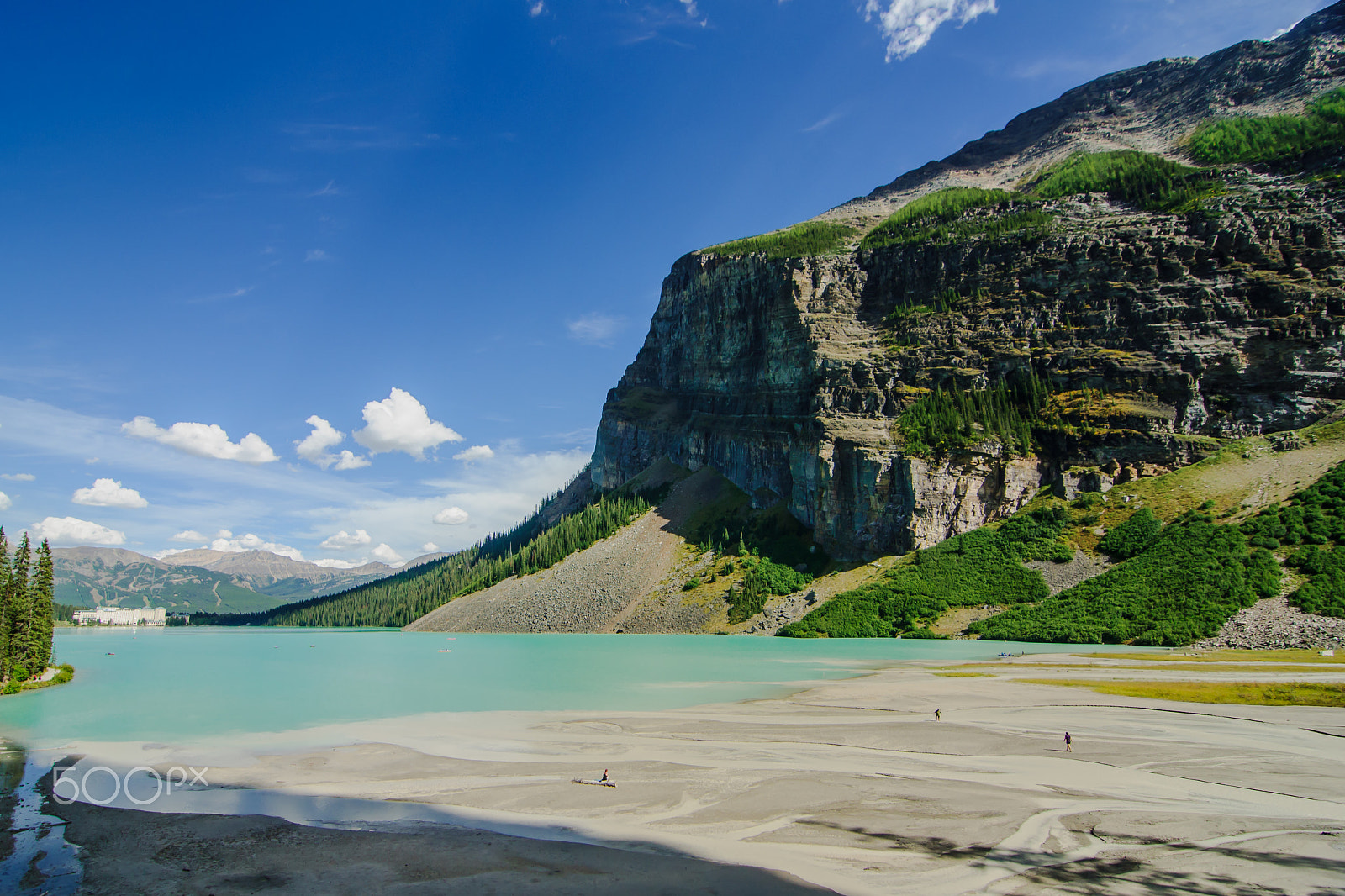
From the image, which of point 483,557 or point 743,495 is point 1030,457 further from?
point 483,557

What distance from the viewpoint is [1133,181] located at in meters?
120

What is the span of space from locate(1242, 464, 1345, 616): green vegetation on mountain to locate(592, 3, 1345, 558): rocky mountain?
2342 centimetres

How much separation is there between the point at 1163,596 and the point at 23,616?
86.1 meters

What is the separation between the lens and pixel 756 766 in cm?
1778

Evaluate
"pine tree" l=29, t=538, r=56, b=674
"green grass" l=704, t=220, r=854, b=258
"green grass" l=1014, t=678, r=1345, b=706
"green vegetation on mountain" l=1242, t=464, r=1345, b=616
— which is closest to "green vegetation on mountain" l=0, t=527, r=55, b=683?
"pine tree" l=29, t=538, r=56, b=674

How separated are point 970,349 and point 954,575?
43.4 metres

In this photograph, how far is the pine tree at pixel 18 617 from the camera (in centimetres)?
3744

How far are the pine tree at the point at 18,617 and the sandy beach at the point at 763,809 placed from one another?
23.7 m

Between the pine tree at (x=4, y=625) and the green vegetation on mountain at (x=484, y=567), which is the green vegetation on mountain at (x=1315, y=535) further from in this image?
the green vegetation on mountain at (x=484, y=567)

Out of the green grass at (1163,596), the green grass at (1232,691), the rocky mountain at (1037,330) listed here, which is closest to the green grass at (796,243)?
the rocky mountain at (1037,330)

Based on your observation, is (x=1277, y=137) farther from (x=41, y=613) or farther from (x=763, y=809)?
(x=41, y=613)

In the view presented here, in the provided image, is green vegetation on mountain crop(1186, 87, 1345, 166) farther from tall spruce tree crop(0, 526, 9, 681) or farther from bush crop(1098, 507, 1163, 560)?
tall spruce tree crop(0, 526, 9, 681)

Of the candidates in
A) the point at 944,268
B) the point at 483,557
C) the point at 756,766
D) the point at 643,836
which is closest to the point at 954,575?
the point at 944,268

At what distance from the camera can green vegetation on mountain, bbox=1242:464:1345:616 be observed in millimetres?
48875
